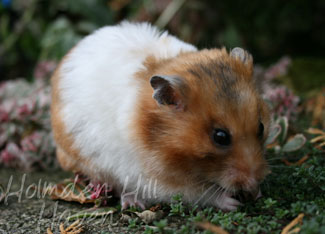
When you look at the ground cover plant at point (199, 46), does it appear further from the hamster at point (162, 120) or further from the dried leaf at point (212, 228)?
the hamster at point (162, 120)

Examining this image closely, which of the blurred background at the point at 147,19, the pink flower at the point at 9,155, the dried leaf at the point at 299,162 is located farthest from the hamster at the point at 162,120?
the blurred background at the point at 147,19

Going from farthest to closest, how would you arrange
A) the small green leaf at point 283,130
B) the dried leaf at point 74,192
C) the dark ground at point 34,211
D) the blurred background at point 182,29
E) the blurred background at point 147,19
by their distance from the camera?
the blurred background at point 147,19
the blurred background at point 182,29
the small green leaf at point 283,130
the dried leaf at point 74,192
the dark ground at point 34,211

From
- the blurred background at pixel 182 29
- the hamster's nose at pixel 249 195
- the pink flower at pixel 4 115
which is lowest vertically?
the hamster's nose at pixel 249 195

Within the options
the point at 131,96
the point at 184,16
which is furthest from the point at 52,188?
the point at 184,16

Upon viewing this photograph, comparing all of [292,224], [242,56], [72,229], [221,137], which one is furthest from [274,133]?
[72,229]

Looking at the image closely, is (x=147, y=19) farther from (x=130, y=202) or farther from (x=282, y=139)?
(x=130, y=202)

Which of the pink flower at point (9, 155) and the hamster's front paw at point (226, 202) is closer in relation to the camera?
the hamster's front paw at point (226, 202)
